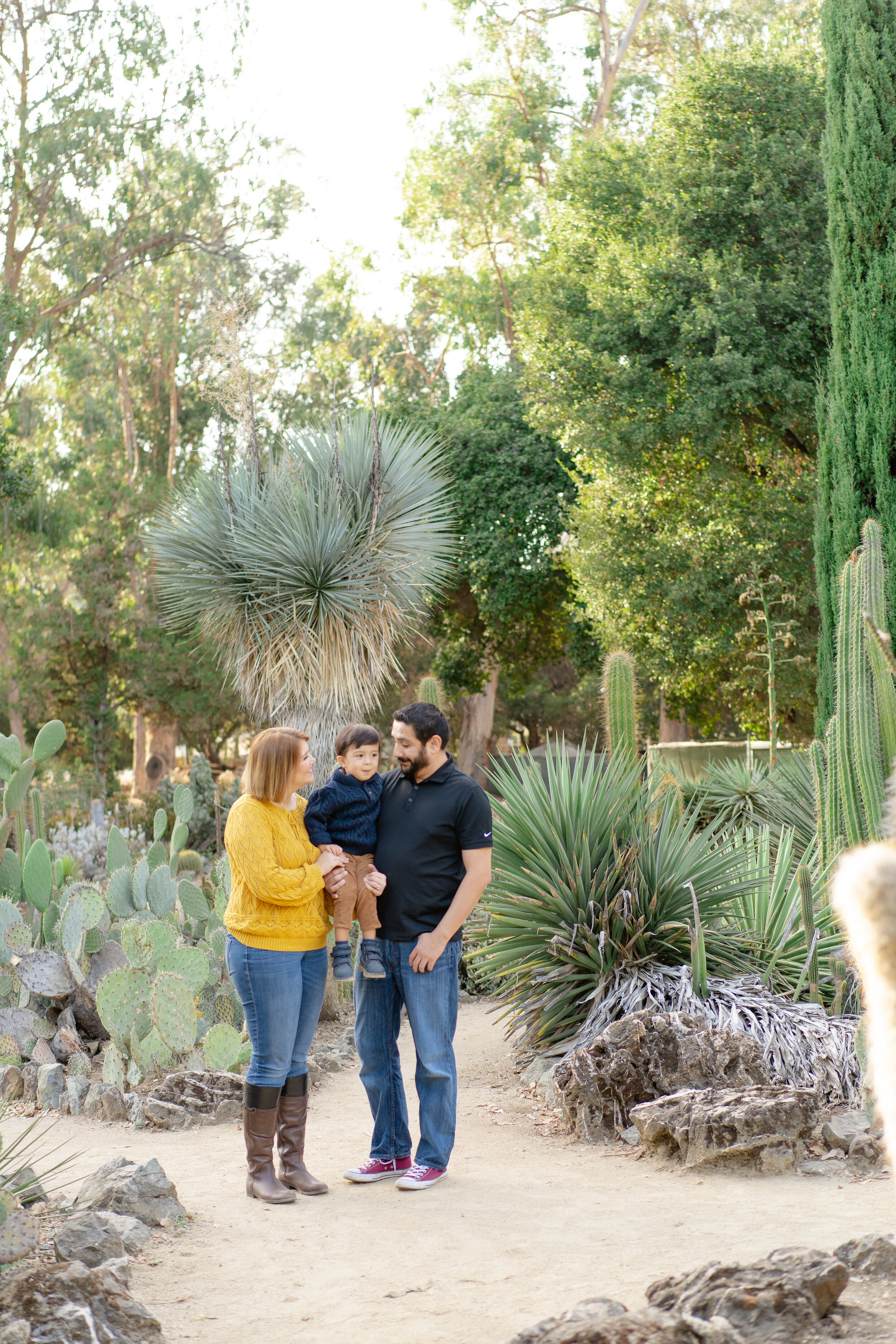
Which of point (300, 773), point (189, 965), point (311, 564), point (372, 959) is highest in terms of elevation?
point (311, 564)

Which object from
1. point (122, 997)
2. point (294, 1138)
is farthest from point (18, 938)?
point (294, 1138)

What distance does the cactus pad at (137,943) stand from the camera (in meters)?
6.09

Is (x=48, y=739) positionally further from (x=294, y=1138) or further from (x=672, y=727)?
(x=672, y=727)

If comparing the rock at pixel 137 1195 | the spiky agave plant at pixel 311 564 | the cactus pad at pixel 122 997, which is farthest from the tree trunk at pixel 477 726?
the rock at pixel 137 1195

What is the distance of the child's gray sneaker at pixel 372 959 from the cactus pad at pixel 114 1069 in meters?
2.21

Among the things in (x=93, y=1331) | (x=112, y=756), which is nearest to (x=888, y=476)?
(x=93, y=1331)

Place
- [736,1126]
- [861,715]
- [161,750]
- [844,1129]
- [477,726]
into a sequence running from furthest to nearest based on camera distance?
[161,750], [477,726], [861,715], [844,1129], [736,1126]

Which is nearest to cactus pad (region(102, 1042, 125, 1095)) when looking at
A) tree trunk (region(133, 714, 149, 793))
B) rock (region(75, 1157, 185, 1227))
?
rock (region(75, 1157, 185, 1227))

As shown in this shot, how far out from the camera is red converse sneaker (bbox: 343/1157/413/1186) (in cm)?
414

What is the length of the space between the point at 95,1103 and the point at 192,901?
220 centimetres

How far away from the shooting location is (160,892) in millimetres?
7273

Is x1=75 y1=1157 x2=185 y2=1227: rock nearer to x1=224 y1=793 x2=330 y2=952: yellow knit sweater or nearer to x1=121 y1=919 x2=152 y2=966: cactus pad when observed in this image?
x1=224 y1=793 x2=330 y2=952: yellow knit sweater

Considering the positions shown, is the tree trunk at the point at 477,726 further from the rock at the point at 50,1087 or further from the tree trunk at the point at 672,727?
the rock at the point at 50,1087

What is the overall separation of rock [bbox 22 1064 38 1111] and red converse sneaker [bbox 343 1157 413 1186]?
219 centimetres
